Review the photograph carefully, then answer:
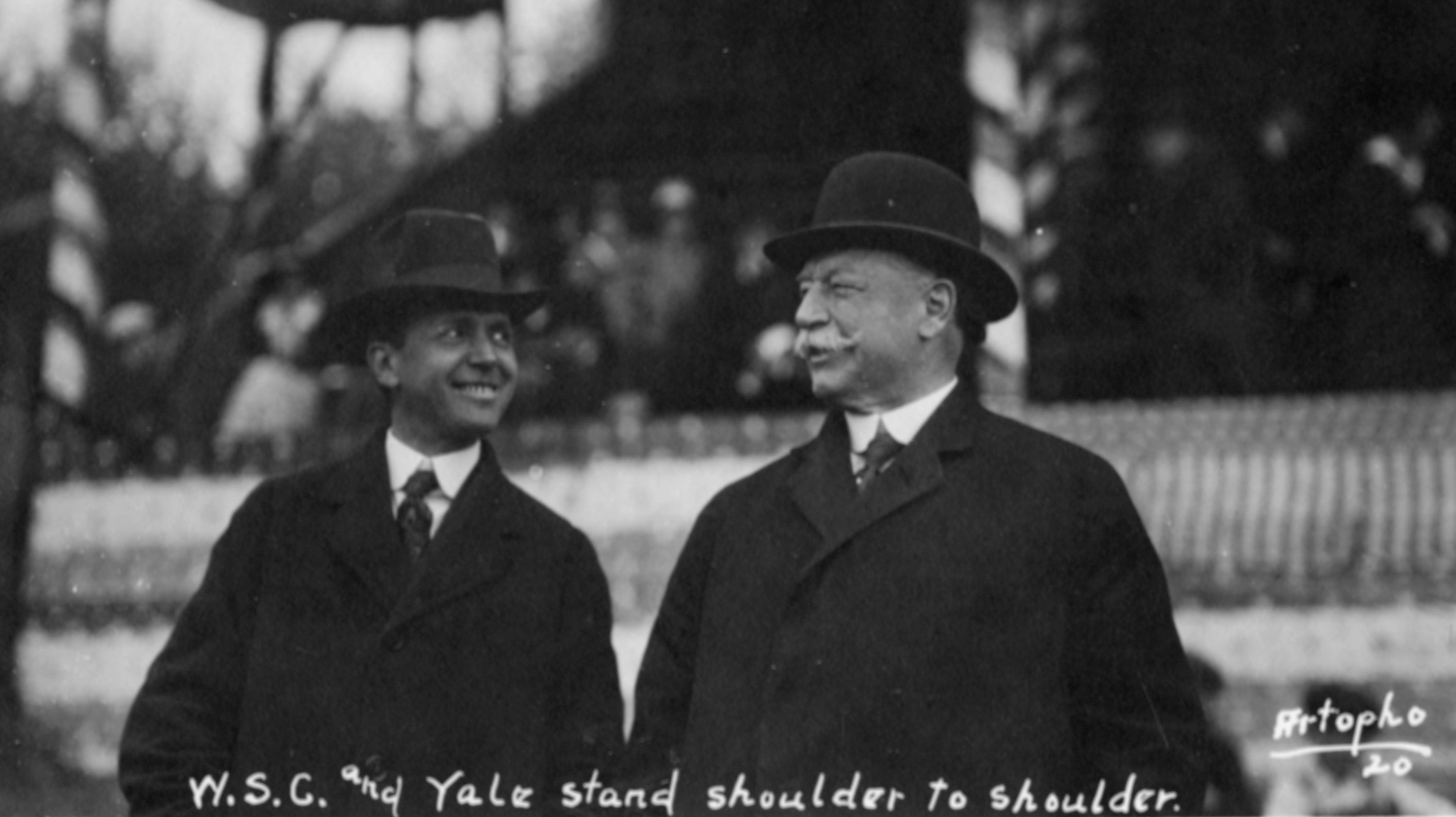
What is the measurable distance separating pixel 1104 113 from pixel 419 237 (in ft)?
5.09

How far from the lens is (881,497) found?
290 cm

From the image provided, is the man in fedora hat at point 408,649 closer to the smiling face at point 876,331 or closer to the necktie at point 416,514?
the necktie at point 416,514

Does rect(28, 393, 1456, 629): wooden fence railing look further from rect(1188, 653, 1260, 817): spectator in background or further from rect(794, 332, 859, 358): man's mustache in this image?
rect(794, 332, 859, 358): man's mustache

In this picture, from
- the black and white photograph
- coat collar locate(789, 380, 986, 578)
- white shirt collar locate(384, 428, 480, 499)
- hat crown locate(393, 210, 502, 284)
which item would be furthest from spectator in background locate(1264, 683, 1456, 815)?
hat crown locate(393, 210, 502, 284)

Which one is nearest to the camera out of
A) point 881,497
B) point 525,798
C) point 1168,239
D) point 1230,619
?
point 881,497

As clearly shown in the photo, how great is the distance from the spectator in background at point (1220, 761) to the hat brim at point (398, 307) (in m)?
1.56

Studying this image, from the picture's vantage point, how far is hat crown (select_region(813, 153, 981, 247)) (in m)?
3.01

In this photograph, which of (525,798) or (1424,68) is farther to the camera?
(1424,68)

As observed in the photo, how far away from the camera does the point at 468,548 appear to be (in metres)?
3.21

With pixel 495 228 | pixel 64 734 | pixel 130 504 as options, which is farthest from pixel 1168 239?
pixel 64 734

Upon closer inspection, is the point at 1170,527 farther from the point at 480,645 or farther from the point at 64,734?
the point at 64,734

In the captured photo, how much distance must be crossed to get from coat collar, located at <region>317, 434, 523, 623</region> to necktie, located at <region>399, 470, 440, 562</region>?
0.05 feet

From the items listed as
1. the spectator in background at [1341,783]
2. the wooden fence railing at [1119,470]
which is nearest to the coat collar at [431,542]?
the wooden fence railing at [1119,470]

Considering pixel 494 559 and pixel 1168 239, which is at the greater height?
pixel 1168 239
